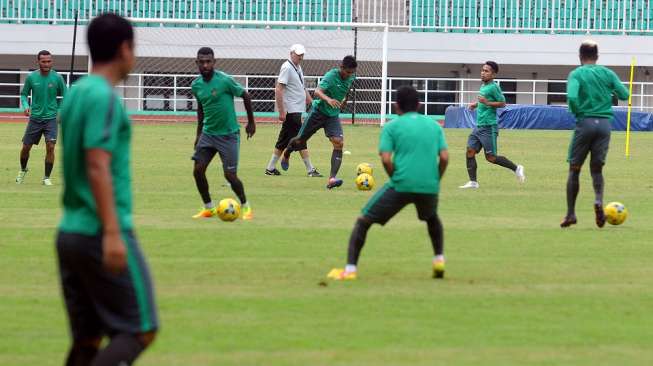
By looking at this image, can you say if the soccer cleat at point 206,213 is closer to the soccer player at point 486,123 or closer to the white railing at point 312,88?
the soccer player at point 486,123

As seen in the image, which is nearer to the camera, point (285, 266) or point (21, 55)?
point (285, 266)

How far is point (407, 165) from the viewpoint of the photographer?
32.9 feet

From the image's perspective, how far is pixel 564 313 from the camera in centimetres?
891

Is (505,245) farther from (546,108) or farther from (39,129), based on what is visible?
(546,108)

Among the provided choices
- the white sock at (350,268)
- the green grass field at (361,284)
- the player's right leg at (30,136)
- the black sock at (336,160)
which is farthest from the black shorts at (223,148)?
the player's right leg at (30,136)

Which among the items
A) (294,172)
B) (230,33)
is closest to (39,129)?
(294,172)

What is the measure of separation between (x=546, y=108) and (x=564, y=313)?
37.0m

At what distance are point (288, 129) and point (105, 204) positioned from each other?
16.9m

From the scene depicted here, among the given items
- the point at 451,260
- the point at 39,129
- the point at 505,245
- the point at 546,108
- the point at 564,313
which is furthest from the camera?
the point at 546,108

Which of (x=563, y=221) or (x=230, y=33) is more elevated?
(x=230, y=33)

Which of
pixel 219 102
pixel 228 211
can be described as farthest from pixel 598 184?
pixel 219 102

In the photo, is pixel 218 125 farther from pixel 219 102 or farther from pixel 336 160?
pixel 336 160

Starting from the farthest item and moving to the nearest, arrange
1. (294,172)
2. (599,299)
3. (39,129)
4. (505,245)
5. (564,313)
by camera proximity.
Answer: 1. (294,172)
2. (39,129)
3. (505,245)
4. (599,299)
5. (564,313)

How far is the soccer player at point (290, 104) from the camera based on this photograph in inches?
864
